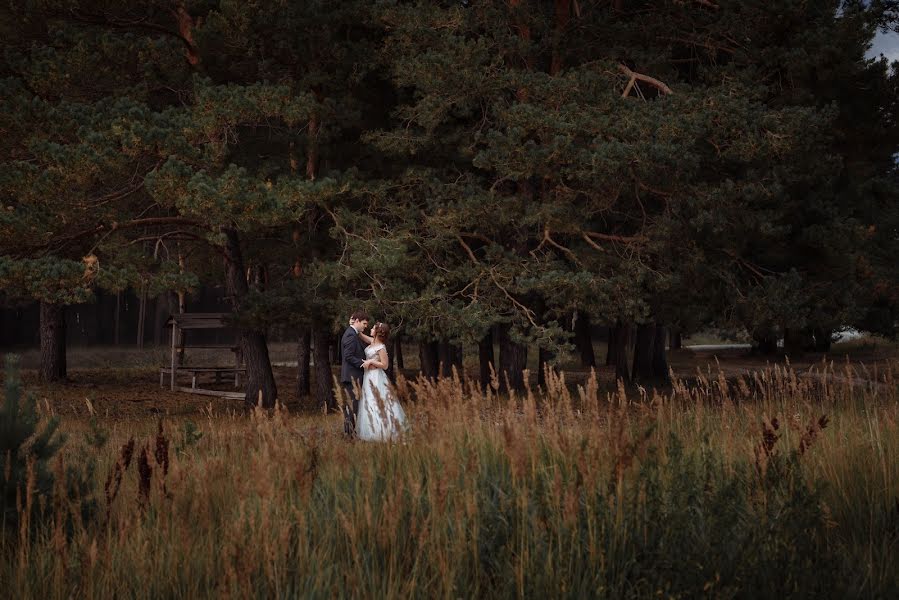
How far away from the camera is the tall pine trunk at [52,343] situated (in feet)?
82.4

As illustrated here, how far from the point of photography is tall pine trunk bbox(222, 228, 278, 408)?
60.9 feet

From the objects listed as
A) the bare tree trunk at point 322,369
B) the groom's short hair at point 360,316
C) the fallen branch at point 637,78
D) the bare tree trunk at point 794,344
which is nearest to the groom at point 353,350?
the groom's short hair at point 360,316

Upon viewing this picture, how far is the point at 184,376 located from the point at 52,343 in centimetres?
583

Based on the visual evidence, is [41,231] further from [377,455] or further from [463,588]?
[463,588]

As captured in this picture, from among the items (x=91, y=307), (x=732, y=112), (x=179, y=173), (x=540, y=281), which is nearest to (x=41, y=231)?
(x=179, y=173)

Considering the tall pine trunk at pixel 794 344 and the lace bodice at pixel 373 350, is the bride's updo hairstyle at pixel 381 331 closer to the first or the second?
the lace bodice at pixel 373 350

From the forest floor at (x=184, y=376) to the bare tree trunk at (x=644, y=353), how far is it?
1.05 metres

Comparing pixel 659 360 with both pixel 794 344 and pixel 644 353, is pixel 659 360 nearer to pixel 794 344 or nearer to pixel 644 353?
pixel 644 353

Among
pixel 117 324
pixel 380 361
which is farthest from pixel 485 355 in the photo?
pixel 117 324

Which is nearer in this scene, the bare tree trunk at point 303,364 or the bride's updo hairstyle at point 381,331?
the bride's updo hairstyle at point 381,331

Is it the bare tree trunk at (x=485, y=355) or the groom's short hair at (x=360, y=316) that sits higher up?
the groom's short hair at (x=360, y=316)

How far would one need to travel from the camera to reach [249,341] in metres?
19.1

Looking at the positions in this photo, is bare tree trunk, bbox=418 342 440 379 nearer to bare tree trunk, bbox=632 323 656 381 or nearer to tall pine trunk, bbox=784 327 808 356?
bare tree trunk, bbox=632 323 656 381

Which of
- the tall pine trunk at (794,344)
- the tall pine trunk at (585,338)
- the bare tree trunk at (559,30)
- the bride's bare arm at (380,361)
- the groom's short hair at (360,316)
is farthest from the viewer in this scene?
the tall pine trunk at (585,338)
